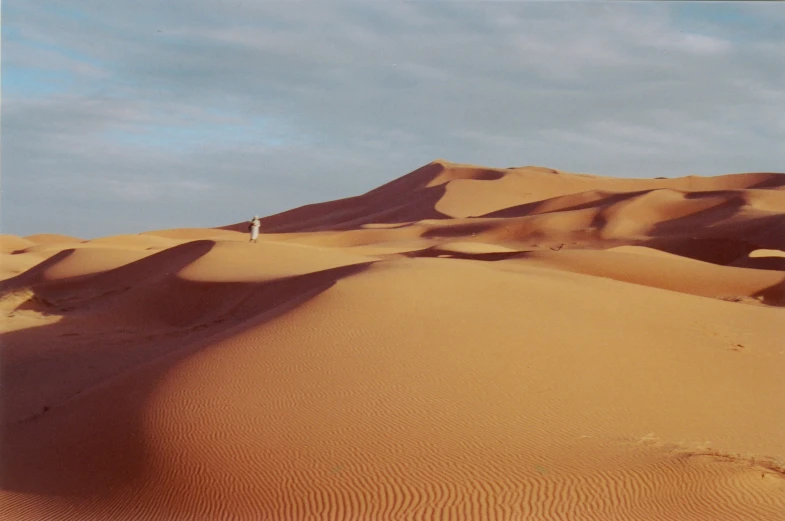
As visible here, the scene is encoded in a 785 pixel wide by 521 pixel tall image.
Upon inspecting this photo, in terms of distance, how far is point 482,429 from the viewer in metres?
6.96

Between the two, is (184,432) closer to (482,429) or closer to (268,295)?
(482,429)

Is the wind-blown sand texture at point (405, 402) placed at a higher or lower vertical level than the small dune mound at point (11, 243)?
lower

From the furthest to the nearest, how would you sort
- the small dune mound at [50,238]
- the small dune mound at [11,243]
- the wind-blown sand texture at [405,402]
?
the small dune mound at [50,238], the small dune mound at [11,243], the wind-blown sand texture at [405,402]

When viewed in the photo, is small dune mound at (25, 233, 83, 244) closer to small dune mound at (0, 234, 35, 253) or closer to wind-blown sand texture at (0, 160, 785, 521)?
small dune mound at (0, 234, 35, 253)

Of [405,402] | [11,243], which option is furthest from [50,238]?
[405,402]

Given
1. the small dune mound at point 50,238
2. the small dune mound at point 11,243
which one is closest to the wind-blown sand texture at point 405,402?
the small dune mound at point 11,243

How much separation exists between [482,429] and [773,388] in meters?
4.16

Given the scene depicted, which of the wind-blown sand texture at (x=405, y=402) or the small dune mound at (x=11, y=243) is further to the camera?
the small dune mound at (x=11, y=243)

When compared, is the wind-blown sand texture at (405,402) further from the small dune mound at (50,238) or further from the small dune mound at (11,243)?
the small dune mound at (50,238)

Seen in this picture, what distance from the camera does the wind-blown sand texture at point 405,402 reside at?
19.2ft

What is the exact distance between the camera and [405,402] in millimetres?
7605

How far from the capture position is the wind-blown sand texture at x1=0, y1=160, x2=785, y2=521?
587 centimetres

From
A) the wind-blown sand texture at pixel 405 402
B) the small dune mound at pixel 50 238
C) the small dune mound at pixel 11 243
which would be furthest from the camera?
the small dune mound at pixel 50 238

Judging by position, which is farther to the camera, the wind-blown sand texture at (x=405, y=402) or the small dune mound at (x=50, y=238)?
the small dune mound at (x=50, y=238)
